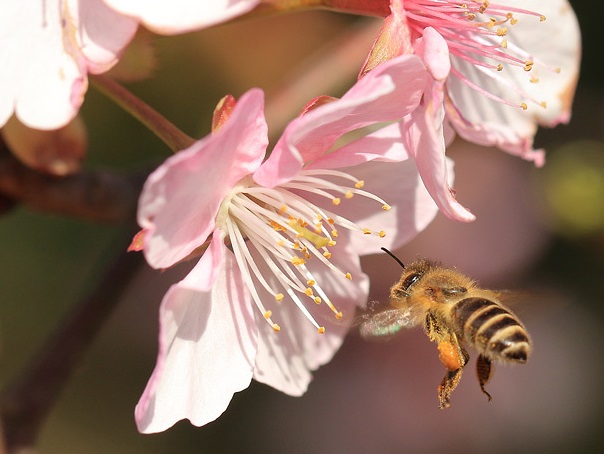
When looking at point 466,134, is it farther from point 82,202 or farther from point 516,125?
point 82,202

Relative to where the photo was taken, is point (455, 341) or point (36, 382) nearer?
point (455, 341)

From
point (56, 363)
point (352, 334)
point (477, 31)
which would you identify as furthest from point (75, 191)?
point (352, 334)

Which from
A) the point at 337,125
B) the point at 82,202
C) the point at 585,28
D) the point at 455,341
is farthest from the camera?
the point at 585,28

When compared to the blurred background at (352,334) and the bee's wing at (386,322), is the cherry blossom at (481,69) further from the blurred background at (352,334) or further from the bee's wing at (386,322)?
the blurred background at (352,334)

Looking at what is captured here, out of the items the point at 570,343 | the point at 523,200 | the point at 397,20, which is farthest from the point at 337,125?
the point at 570,343

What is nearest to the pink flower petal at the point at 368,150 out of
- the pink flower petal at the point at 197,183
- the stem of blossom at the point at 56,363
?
the pink flower petal at the point at 197,183

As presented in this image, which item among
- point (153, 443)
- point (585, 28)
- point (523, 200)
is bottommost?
point (153, 443)

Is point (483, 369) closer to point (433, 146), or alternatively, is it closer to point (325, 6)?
point (433, 146)

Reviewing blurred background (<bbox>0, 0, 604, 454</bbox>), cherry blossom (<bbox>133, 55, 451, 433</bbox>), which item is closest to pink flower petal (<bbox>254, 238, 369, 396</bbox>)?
cherry blossom (<bbox>133, 55, 451, 433</bbox>)
